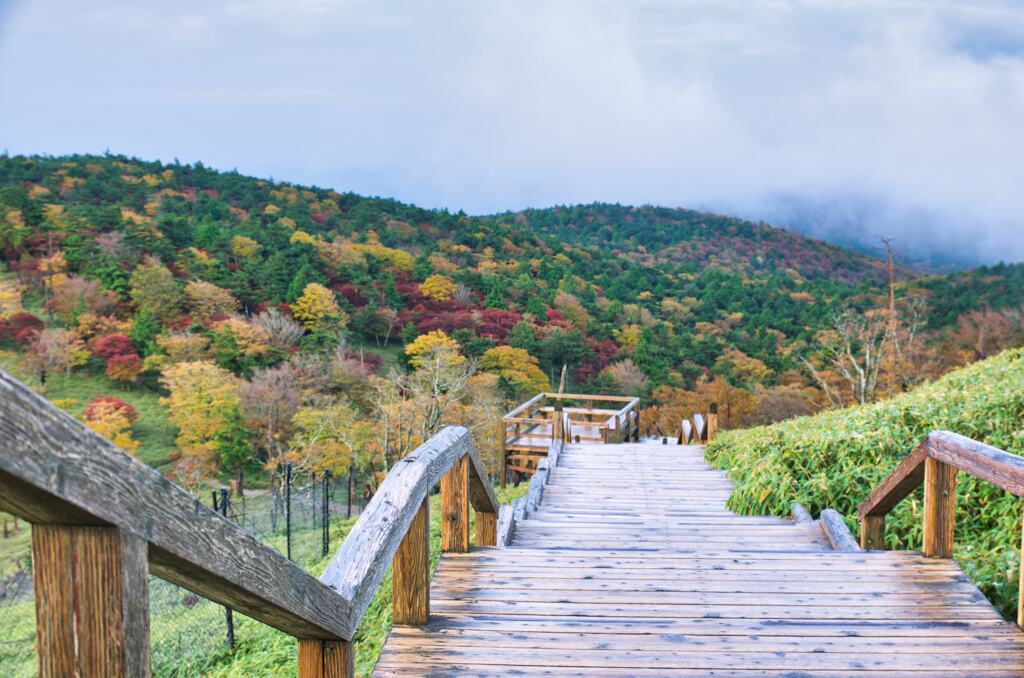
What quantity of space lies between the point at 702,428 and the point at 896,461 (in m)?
5.59

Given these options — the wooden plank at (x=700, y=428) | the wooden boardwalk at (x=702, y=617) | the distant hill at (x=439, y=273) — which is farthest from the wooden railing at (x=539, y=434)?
the distant hill at (x=439, y=273)

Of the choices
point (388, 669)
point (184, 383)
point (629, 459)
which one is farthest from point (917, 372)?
point (184, 383)

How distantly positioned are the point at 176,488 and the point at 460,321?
128ft

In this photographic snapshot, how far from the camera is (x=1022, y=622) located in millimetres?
2371

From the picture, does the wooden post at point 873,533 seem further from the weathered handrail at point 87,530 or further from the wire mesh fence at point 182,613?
the weathered handrail at point 87,530

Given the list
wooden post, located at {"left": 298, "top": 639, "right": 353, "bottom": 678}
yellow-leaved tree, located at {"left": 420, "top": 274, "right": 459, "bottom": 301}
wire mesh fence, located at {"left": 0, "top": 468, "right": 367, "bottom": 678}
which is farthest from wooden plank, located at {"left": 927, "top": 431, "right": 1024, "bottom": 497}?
yellow-leaved tree, located at {"left": 420, "top": 274, "right": 459, "bottom": 301}

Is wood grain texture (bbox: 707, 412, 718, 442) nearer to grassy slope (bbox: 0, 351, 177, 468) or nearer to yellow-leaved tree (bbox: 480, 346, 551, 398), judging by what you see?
grassy slope (bbox: 0, 351, 177, 468)

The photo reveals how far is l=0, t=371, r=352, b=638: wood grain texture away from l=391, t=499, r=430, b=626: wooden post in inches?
38.5

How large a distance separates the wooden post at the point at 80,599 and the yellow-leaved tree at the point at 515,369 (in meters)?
31.9

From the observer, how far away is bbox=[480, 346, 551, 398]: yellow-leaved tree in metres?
33.1

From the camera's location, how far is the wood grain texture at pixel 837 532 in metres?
3.79

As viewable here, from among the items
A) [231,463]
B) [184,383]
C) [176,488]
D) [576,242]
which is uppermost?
[576,242]

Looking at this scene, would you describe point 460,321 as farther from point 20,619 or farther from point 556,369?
point 20,619

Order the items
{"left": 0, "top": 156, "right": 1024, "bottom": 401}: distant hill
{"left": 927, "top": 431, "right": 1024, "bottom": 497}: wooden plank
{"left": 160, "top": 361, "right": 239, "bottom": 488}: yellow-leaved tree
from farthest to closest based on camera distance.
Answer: {"left": 0, "top": 156, "right": 1024, "bottom": 401}: distant hill
{"left": 160, "top": 361, "right": 239, "bottom": 488}: yellow-leaved tree
{"left": 927, "top": 431, "right": 1024, "bottom": 497}: wooden plank
